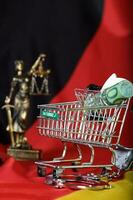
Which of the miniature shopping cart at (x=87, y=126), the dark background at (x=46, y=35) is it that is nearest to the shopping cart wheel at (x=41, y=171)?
the miniature shopping cart at (x=87, y=126)

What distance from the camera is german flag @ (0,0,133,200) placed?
206 cm

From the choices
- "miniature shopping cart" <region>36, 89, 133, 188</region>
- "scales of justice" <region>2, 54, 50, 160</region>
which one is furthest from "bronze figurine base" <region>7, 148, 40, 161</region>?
"miniature shopping cart" <region>36, 89, 133, 188</region>

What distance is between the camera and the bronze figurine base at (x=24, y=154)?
197 centimetres

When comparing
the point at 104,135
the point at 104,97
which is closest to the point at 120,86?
the point at 104,97

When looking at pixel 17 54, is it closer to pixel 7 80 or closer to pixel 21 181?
pixel 7 80

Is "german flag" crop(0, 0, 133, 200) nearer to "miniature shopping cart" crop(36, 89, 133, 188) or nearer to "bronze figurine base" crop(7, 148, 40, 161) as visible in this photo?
"bronze figurine base" crop(7, 148, 40, 161)

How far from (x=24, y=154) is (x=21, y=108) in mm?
171

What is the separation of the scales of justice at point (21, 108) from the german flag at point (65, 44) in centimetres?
7

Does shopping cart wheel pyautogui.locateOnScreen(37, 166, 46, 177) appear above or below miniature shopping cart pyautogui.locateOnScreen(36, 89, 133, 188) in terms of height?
below

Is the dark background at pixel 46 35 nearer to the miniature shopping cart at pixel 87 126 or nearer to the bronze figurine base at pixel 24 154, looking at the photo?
the bronze figurine base at pixel 24 154

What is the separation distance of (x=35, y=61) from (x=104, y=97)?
451 mm

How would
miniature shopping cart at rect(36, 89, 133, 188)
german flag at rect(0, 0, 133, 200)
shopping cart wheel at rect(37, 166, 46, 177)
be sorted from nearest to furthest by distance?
miniature shopping cart at rect(36, 89, 133, 188) < shopping cart wheel at rect(37, 166, 46, 177) < german flag at rect(0, 0, 133, 200)

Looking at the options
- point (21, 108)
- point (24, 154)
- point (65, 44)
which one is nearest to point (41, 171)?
point (24, 154)

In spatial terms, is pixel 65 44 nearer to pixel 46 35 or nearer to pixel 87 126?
pixel 46 35
